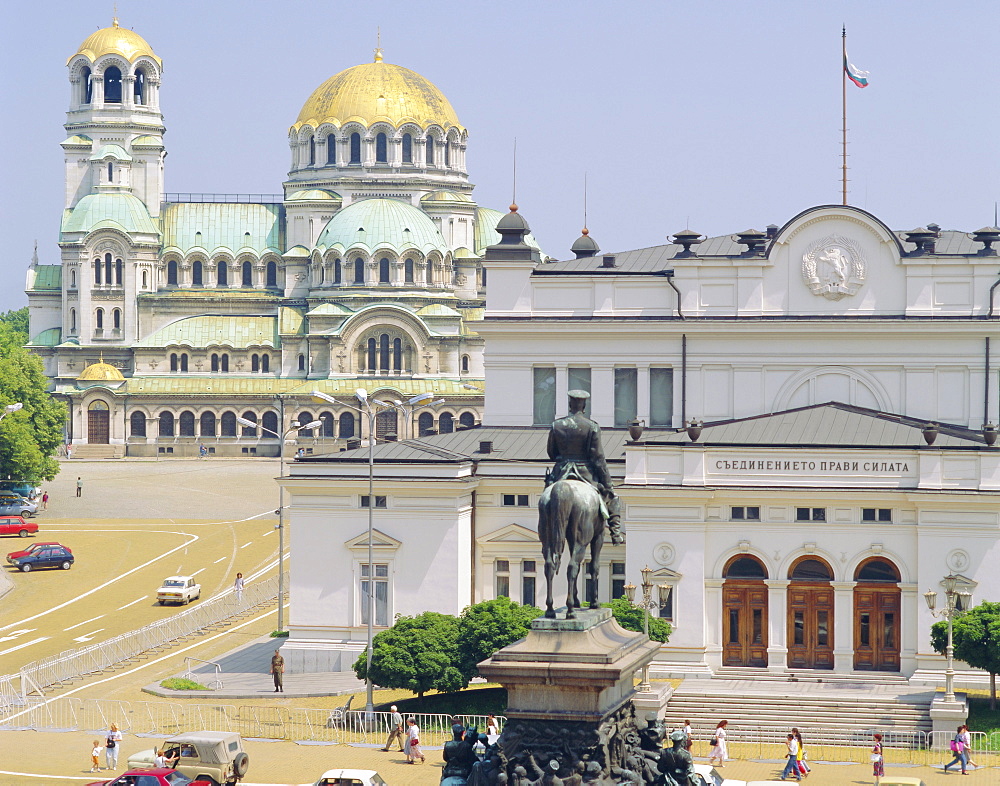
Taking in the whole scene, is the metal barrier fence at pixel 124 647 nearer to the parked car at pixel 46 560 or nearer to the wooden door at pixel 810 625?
the parked car at pixel 46 560

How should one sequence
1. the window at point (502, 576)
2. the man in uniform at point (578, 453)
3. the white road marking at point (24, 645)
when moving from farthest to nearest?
the white road marking at point (24, 645), the window at point (502, 576), the man in uniform at point (578, 453)

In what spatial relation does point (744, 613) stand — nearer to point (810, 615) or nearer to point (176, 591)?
point (810, 615)

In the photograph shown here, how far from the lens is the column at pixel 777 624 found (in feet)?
161

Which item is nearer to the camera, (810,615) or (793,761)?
(793,761)

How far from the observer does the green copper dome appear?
138500mm

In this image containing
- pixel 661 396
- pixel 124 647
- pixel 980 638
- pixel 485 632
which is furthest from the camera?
pixel 661 396

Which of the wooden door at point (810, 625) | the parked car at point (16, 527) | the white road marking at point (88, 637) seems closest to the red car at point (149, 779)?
the wooden door at point (810, 625)

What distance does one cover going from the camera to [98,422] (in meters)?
133

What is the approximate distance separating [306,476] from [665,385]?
40.0 feet

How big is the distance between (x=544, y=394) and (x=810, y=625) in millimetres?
13438

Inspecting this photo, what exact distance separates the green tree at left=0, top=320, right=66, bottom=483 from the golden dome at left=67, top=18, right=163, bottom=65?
46239mm

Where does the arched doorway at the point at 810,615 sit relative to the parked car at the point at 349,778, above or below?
above

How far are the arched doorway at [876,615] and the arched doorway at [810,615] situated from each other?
29.9 inches

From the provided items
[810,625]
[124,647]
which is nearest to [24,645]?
[124,647]
